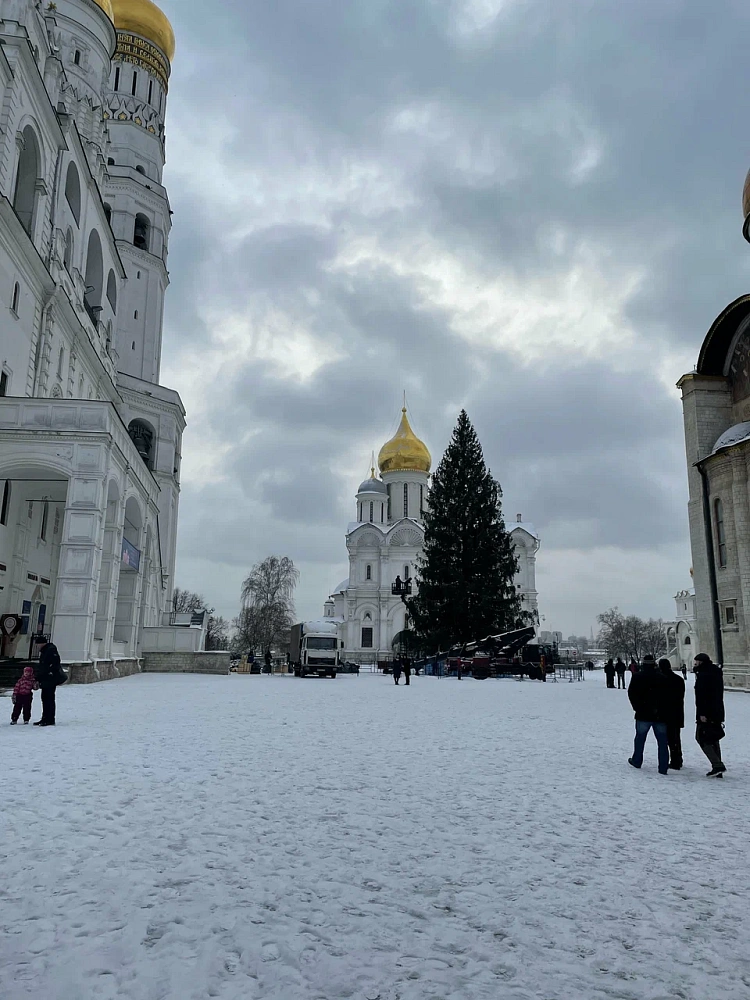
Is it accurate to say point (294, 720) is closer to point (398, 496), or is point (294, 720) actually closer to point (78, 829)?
point (78, 829)

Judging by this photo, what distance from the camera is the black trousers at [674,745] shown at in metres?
8.98

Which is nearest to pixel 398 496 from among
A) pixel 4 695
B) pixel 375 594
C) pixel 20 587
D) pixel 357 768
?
pixel 375 594

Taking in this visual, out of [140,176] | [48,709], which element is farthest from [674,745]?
[140,176]

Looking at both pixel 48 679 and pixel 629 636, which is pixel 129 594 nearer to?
pixel 48 679

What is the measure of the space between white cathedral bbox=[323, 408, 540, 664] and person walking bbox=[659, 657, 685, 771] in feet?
208

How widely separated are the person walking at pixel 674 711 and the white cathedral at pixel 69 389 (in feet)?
51.9

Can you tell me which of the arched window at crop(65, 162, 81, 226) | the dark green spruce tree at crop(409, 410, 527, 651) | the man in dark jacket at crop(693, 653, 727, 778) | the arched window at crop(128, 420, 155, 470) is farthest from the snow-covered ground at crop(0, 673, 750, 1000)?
the arched window at crop(128, 420, 155, 470)

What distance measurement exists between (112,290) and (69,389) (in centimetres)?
1268

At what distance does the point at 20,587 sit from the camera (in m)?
23.7

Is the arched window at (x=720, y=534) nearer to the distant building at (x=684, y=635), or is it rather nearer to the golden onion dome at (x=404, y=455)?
the distant building at (x=684, y=635)

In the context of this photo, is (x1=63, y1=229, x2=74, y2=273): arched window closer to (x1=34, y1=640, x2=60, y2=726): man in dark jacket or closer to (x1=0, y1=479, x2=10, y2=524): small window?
(x1=0, y1=479, x2=10, y2=524): small window

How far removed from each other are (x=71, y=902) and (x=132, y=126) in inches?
2126

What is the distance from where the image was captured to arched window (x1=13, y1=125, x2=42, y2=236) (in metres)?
24.8

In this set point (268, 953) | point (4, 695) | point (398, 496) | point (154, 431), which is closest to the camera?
point (268, 953)
